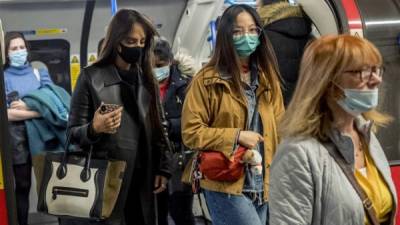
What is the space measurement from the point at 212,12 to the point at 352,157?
4138 millimetres

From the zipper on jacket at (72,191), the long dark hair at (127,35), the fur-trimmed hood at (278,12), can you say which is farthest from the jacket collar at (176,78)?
the zipper on jacket at (72,191)

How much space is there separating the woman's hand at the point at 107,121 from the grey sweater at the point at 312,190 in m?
0.90

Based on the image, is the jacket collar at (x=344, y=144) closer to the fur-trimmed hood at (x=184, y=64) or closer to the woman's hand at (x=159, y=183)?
the woman's hand at (x=159, y=183)

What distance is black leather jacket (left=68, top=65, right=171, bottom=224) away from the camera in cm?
262

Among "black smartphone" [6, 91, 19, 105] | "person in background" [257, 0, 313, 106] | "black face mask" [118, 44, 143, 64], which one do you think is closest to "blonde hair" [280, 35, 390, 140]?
"black face mask" [118, 44, 143, 64]

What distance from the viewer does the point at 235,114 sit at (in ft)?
8.52

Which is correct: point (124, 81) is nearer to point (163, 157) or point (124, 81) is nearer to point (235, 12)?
point (163, 157)

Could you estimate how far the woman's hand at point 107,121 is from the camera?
2471mm

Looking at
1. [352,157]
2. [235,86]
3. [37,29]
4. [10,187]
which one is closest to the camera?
[352,157]

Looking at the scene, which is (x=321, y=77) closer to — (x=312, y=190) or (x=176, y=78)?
(x=312, y=190)

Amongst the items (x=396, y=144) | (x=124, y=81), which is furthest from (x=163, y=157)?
(x=396, y=144)

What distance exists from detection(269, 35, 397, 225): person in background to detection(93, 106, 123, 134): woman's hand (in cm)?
85

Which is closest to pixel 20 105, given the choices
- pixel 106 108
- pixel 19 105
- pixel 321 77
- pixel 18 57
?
pixel 19 105

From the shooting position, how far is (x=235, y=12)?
2.69m
